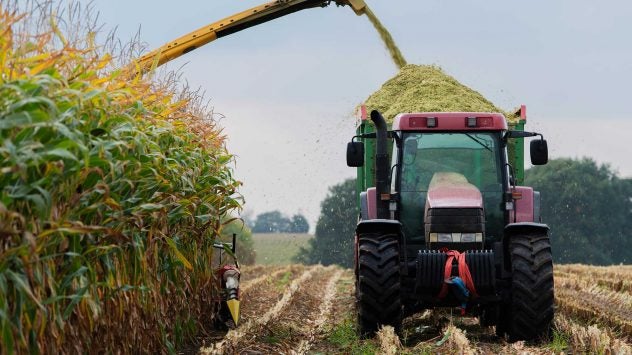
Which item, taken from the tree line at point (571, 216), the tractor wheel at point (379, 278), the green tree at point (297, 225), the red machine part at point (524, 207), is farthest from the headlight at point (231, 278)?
the tree line at point (571, 216)

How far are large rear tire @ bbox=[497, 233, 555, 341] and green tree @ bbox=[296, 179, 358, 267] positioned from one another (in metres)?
35.7

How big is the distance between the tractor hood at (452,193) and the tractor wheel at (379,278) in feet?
2.02

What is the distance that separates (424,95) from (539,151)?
3.58 meters

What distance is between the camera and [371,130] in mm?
12055

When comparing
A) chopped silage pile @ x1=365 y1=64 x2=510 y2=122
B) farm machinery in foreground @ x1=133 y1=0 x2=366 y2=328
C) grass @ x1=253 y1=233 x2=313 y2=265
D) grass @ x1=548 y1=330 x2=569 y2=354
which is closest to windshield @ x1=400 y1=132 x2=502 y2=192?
grass @ x1=548 y1=330 x2=569 y2=354

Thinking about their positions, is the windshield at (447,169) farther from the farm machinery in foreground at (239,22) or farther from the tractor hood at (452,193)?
the farm machinery in foreground at (239,22)

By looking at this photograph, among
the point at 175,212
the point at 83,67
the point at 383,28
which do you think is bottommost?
the point at 175,212

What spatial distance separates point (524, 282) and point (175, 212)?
3.35m

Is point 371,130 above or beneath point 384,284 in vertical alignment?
above

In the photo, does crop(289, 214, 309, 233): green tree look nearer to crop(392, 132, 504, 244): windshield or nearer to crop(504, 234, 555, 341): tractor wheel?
crop(392, 132, 504, 244): windshield

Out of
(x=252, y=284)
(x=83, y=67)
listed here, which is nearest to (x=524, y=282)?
(x=83, y=67)

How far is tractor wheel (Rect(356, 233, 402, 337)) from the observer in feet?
30.7

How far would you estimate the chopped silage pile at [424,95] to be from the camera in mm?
12688

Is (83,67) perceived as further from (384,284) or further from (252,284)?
(252,284)
